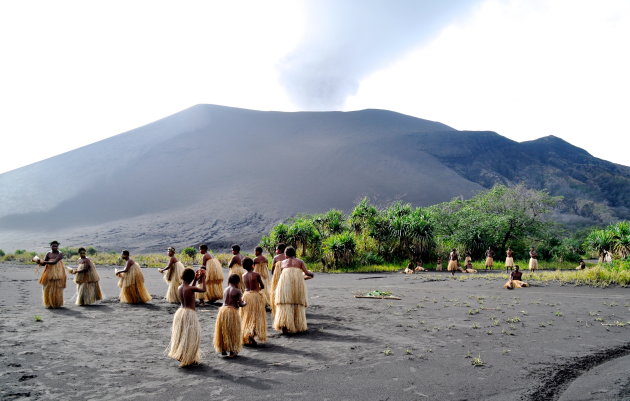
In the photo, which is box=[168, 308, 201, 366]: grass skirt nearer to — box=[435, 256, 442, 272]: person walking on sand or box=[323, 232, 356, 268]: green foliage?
box=[323, 232, 356, 268]: green foliage

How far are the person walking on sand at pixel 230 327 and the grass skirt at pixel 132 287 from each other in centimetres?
660

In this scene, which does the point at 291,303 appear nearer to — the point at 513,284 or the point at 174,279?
the point at 174,279

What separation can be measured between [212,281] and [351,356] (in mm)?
6471

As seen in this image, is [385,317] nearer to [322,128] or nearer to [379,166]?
[379,166]

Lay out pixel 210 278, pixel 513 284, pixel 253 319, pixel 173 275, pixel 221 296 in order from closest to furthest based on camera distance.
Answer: pixel 253 319 < pixel 210 278 < pixel 173 275 < pixel 221 296 < pixel 513 284

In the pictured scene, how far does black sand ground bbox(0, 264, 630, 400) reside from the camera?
5340 millimetres

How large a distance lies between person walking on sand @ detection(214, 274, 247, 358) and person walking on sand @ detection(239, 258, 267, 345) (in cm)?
72

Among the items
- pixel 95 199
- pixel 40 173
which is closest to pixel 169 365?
pixel 95 199

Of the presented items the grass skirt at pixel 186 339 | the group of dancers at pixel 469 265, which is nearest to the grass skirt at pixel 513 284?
the group of dancers at pixel 469 265

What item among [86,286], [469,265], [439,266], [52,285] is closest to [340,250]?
[439,266]

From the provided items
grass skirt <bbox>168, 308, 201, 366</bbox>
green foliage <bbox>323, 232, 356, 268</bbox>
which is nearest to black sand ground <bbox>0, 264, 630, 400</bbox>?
grass skirt <bbox>168, 308, 201, 366</bbox>

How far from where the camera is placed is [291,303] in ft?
28.0

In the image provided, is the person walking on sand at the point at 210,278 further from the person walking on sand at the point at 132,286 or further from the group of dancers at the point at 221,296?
the person walking on sand at the point at 132,286

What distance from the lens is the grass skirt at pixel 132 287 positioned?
40.5 feet
